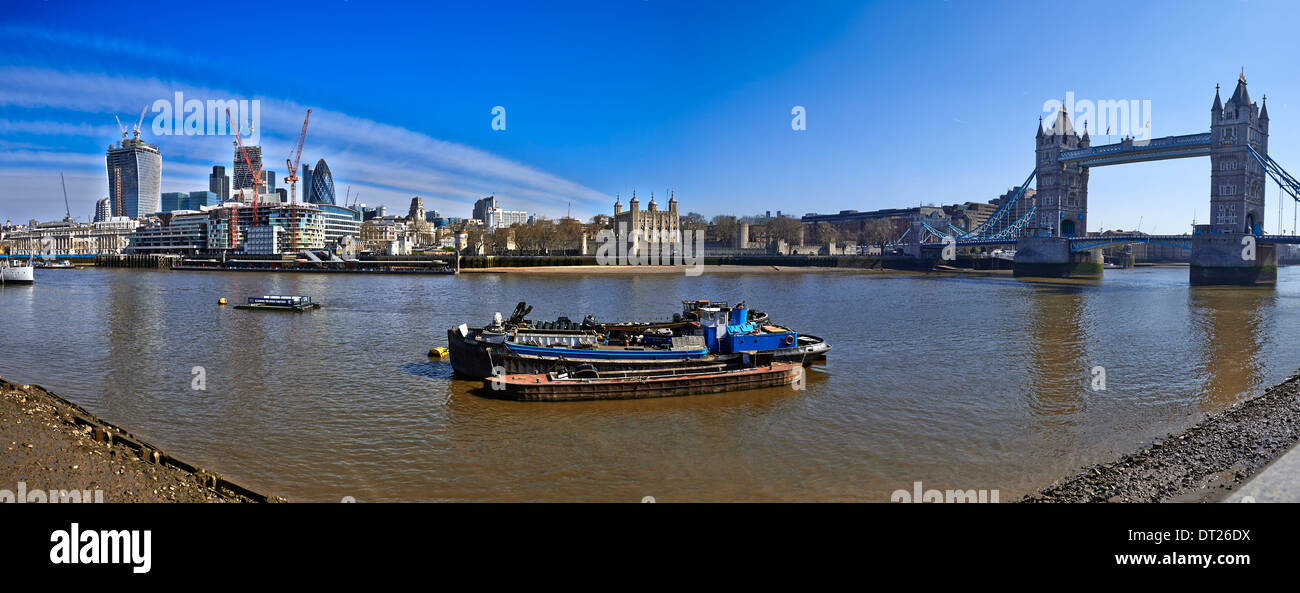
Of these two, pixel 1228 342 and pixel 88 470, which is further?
pixel 1228 342

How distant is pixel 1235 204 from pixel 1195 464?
3736 inches

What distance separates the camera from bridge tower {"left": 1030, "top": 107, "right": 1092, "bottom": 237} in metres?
109

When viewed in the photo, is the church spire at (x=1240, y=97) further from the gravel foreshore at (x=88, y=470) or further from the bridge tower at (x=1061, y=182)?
the gravel foreshore at (x=88, y=470)

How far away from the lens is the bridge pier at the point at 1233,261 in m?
72.9

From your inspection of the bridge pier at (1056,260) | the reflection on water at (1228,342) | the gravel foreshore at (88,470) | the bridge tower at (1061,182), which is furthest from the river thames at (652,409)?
the bridge tower at (1061,182)

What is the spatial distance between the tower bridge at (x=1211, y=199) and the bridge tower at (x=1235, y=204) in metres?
0.09

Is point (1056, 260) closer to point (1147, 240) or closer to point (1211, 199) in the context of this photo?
point (1147, 240)

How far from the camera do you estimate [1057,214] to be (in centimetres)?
10694

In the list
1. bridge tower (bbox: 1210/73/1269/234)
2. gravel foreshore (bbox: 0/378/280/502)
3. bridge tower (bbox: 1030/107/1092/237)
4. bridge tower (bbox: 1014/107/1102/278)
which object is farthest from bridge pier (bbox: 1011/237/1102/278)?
→ gravel foreshore (bbox: 0/378/280/502)

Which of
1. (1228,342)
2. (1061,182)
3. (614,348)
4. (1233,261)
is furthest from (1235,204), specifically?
(614,348)

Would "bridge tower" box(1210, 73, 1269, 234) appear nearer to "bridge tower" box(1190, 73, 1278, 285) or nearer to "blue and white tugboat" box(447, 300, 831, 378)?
"bridge tower" box(1190, 73, 1278, 285)

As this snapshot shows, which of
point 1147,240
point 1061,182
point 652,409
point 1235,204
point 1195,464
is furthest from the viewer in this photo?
point 1061,182
